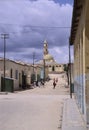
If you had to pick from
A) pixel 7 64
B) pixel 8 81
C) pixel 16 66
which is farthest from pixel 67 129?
pixel 16 66

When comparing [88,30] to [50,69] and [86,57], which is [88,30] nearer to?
[86,57]

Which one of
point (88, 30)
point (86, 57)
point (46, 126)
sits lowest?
point (46, 126)

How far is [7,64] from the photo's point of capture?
65125mm

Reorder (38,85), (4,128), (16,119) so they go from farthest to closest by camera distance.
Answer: (38,85)
(16,119)
(4,128)

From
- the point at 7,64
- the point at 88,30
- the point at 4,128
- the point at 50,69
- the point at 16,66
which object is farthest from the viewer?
the point at 50,69

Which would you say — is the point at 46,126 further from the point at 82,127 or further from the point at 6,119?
the point at 6,119

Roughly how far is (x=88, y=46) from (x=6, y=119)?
6.92m

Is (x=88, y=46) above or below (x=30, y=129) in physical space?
above

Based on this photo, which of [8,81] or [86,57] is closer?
[86,57]

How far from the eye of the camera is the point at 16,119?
19.2 meters

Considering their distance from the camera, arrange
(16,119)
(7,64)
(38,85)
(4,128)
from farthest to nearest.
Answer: (38,85) → (7,64) → (16,119) → (4,128)

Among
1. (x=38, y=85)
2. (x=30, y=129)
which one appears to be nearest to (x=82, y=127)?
(x=30, y=129)

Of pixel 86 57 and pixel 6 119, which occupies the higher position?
pixel 86 57

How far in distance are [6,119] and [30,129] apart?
4.12 m
